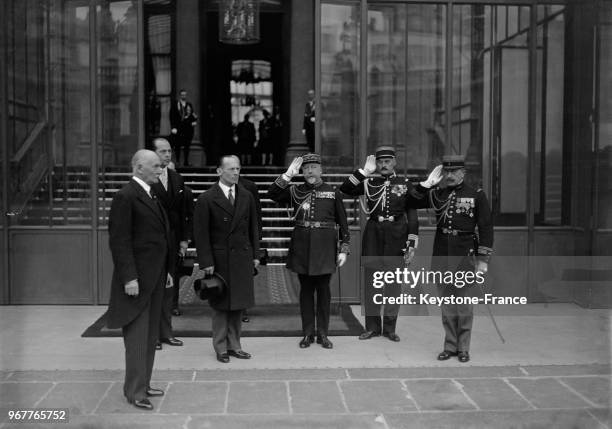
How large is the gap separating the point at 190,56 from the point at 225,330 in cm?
1122

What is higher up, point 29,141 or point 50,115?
point 50,115

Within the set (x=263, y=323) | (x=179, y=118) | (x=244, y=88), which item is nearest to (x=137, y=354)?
(x=263, y=323)

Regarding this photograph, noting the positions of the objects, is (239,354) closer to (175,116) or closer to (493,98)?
(493,98)

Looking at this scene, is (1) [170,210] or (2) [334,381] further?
(1) [170,210]

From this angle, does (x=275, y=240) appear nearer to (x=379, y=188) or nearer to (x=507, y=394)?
(x=379, y=188)

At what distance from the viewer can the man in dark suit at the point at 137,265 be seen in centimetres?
565

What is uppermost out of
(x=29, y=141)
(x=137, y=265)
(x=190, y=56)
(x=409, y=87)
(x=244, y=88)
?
(x=190, y=56)

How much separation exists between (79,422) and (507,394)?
324 centimetres

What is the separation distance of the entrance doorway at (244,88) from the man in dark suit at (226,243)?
45.3ft

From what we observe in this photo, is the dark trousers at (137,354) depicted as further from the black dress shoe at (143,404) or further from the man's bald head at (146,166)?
the man's bald head at (146,166)

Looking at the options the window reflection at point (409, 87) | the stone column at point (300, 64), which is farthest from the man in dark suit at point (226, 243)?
the stone column at point (300, 64)

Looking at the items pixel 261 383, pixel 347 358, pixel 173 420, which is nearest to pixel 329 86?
pixel 347 358

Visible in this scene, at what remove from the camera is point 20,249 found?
1005 cm

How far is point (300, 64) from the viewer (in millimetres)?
16266
